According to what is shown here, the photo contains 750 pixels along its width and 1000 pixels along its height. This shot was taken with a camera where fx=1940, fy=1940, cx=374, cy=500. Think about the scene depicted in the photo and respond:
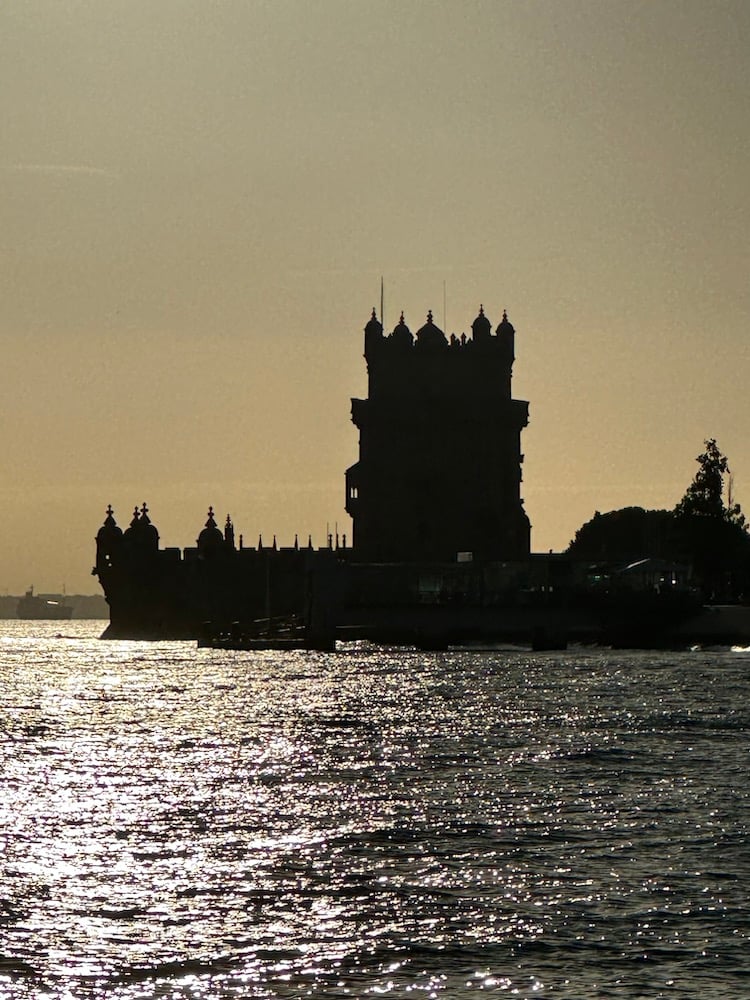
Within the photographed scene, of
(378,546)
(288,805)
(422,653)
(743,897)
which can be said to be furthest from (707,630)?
(743,897)

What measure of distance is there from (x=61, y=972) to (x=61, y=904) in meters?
4.04

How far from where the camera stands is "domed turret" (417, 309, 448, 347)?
174 metres

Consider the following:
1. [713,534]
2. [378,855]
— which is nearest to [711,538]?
[713,534]

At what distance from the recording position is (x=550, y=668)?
104 m

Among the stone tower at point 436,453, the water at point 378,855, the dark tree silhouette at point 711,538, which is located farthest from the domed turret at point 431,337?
the water at point 378,855

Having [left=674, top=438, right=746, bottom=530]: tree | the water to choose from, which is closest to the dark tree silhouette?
[left=674, top=438, right=746, bottom=530]: tree

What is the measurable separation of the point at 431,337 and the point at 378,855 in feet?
477

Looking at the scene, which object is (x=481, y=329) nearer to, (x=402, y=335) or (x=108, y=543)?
(x=402, y=335)

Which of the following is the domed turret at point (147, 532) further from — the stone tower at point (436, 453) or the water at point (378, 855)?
the water at point (378, 855)

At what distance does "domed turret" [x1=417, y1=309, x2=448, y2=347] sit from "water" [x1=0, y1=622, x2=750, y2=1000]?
111704 mm

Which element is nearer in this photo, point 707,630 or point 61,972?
point 61,972

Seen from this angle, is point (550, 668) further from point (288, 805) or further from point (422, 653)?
point (288, 805)

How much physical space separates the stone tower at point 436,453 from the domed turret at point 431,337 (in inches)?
3.5

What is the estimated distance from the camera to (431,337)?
174 meters
